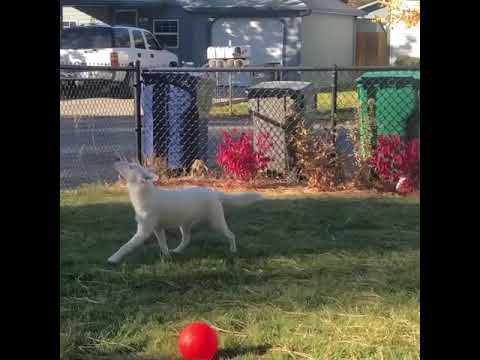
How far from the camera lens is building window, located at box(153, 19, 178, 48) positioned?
26594mm

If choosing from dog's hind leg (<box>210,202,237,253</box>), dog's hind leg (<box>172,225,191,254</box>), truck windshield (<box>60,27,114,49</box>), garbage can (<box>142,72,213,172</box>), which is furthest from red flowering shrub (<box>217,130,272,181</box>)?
truck windshield (<box>60,27,114,49</box>)

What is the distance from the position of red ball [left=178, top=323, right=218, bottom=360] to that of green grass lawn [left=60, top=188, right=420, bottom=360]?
11cm

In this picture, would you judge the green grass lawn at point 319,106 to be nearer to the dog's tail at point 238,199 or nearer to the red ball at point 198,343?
the dog's tail at point 238,199

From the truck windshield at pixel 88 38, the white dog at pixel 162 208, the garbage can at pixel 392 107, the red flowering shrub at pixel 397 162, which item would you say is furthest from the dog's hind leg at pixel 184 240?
the truck windshield at pixel 88 38

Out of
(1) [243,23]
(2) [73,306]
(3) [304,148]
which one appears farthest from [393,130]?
(1) [243,23]

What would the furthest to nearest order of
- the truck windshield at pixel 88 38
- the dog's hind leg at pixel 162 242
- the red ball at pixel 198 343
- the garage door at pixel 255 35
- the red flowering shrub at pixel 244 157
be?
the garage door at pixel 255 35, the truck windshield at pixel 88 38, the red flowering shrub at pixel 244 157, the dog's hind leg at pixel 162 242, the red ball at pixel 198 343

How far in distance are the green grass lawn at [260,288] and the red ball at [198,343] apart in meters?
0.11

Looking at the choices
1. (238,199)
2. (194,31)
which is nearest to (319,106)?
(194,31)

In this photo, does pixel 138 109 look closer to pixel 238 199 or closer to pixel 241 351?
pixel 238 199

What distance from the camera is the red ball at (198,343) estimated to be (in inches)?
144

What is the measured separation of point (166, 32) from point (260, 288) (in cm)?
2278

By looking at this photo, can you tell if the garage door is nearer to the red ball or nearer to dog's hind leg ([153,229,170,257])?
dog's hind leg ([153,229,170,257])
